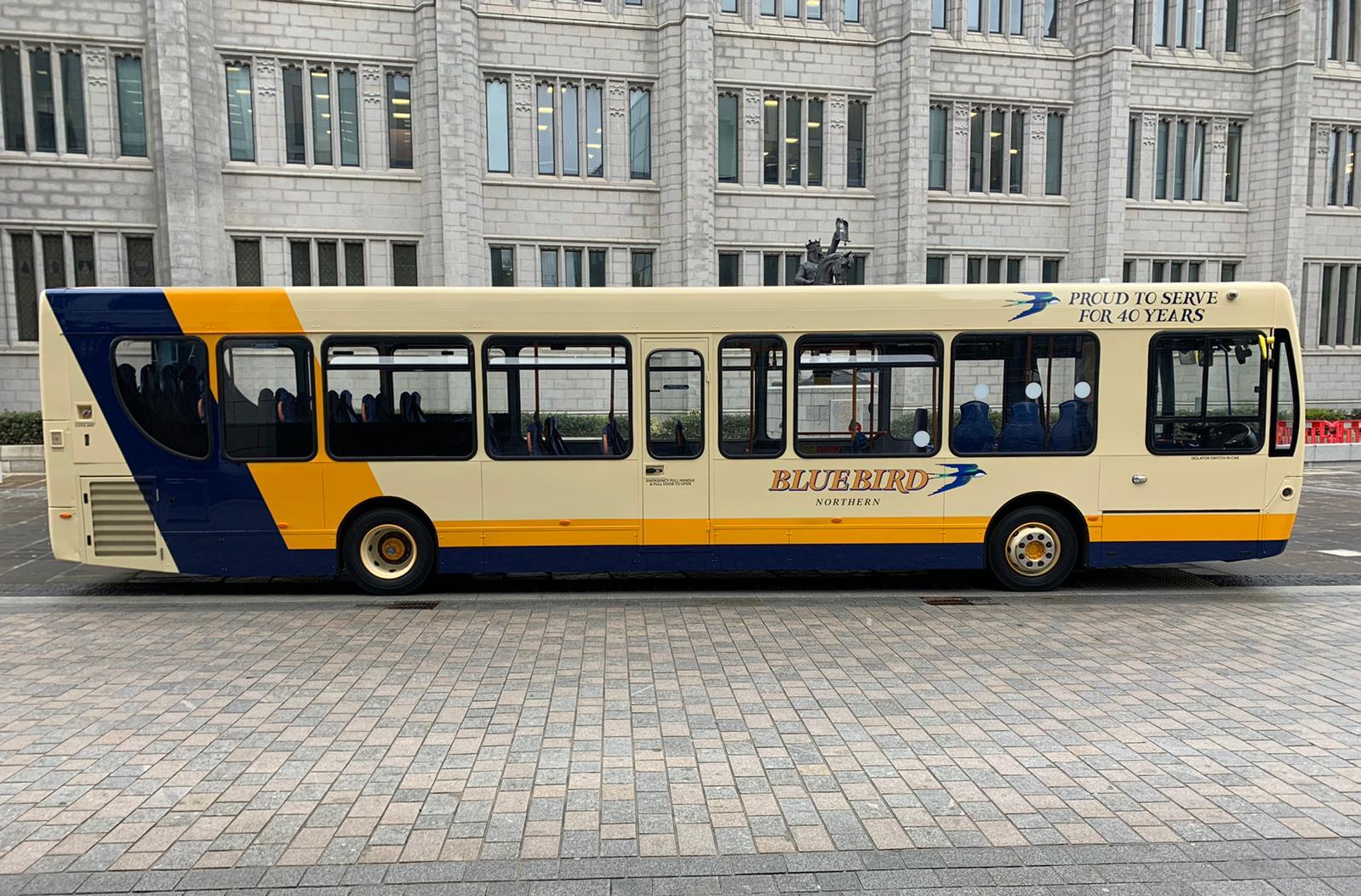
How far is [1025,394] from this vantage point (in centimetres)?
791

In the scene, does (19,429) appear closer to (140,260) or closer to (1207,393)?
(140,260)

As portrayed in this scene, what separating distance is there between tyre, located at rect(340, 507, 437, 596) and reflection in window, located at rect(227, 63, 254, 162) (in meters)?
17.8

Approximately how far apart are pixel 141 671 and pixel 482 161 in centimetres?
1895

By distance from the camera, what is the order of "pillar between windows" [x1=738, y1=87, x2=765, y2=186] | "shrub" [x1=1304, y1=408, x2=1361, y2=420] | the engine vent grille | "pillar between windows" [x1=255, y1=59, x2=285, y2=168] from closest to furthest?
1. the engine vent grille
2. "pillar between windows" [x1=255, y1=59, x2=285, y2=168]
3. "pillar between windows" [x1=738, y1=87, x2=765, y2=186]
4. "shrub" [x1=1304, y1=408, x2=1361, y2=420]

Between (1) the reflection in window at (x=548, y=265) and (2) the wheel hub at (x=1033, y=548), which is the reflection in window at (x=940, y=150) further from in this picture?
(2) the wheel hub at (x=1033, y=548)

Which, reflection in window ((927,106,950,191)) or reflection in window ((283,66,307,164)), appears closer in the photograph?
reflection in window ((283,66,307,164))

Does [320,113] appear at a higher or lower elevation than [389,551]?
higher

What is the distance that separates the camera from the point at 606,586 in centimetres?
837

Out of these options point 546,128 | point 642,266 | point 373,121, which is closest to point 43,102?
point 373,121

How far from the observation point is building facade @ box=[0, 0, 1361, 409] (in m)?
20.3

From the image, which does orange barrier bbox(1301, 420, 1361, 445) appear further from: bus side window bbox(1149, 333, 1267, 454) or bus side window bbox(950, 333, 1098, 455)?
bus side window bbox(950, 333, 1098, 455)

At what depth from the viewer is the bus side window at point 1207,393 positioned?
25.8ft

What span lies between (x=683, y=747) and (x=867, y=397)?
463cm

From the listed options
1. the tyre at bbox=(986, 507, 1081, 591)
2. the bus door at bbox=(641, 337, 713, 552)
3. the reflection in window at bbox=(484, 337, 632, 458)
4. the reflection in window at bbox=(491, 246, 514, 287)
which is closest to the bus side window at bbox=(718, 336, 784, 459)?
the bus door at bbox=(641, 337, 713, 552)
